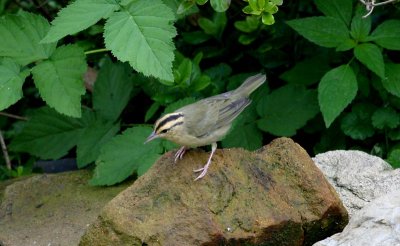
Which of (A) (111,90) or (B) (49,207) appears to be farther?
(A) (111,90)

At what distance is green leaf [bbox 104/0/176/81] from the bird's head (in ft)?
0.81

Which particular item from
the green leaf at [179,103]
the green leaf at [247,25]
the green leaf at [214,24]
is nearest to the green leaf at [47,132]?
the green leaf at [179,103]

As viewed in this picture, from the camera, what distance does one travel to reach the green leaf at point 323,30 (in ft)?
18.4

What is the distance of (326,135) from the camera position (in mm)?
6148

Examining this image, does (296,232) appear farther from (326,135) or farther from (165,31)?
(326,135)

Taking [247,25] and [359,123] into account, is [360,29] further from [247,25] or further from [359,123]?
[247,25]

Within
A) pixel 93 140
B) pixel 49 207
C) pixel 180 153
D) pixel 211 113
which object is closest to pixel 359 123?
pixel 211 113

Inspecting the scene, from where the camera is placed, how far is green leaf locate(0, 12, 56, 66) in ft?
16.9

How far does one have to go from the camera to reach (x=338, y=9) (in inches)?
226

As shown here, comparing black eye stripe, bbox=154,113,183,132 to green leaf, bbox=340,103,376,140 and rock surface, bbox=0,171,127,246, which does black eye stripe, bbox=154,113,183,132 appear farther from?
green leaf, bbox=340,103,376,140

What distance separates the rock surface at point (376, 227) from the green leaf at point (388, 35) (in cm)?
183

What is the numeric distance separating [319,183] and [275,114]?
153cm

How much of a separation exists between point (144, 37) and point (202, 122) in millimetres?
619

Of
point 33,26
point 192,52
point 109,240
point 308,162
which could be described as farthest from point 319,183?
point 192,52
